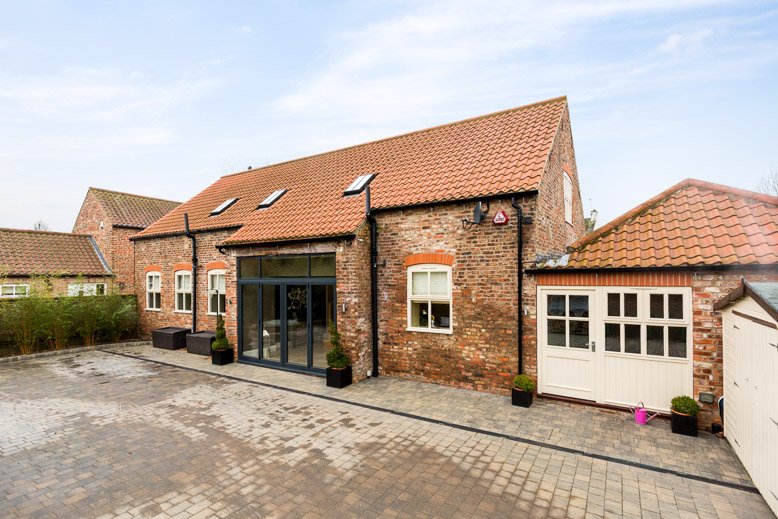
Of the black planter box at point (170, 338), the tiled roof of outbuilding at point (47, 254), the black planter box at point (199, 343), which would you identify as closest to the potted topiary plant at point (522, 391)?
the black planter box at point (199, 343)

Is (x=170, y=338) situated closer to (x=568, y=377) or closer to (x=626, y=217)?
(x=568, y=377)

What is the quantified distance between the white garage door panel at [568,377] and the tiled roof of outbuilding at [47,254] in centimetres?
1724

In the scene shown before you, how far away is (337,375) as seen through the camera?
8.38 metres

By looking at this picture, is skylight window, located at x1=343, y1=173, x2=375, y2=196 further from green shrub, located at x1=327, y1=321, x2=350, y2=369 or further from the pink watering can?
the pink watering can

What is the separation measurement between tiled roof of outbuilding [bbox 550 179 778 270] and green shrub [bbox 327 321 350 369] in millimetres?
4796

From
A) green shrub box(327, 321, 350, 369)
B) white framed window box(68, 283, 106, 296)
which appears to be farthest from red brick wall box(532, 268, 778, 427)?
white framed window box(68, 283, 106, 296)

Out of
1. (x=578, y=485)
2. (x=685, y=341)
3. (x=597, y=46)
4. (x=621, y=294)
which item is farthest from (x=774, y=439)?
(x=597, y=46)

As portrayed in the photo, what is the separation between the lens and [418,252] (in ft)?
28.9

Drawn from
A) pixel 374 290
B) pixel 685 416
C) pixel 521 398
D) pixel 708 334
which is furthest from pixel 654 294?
pixel 374 290

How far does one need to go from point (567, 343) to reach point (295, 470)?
5284 millimetres

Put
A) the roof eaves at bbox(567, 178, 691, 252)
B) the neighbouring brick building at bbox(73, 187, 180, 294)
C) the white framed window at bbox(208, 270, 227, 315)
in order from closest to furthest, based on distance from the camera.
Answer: the roof eaves at bbox(567, 178, 691, 252)
the white framed window at bbox(208, 270, 227, 315)
the neighbouring brick building at bbox(73, 187, 180, 294)

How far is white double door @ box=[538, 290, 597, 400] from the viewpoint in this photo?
7.10 meters

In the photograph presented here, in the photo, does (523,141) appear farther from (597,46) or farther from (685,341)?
(685,341)

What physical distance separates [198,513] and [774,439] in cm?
613
